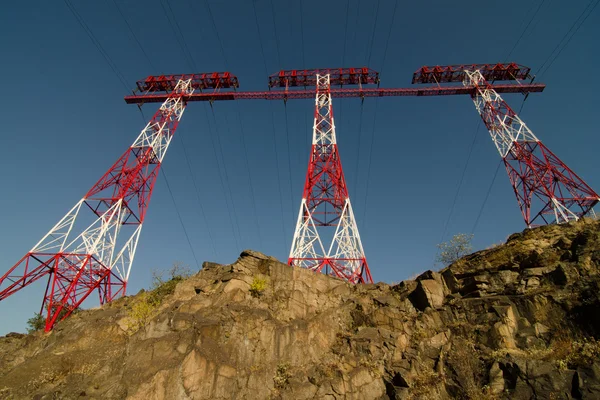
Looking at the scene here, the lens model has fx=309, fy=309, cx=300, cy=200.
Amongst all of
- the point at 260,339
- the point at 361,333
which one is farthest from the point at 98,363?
the point at 361,333

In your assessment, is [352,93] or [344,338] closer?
[344,338]

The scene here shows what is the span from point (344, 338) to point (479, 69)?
35744mm

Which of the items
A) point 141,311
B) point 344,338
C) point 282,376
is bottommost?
point 282,376

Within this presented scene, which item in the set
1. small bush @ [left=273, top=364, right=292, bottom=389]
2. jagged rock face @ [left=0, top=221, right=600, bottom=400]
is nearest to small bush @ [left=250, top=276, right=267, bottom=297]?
jagged rock face @ [left=0, top=221, right=600, bottom=400]

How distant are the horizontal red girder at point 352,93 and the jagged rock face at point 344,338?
21.1 meters

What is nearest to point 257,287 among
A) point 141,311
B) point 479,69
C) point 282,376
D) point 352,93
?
point 282,376

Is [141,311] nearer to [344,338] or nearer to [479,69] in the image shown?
[344,338]

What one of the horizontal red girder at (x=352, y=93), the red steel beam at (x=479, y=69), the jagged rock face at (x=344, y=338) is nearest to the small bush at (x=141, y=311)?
the jagged rock face at (x=344, y=338)

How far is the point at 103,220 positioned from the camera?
24828 millimetres

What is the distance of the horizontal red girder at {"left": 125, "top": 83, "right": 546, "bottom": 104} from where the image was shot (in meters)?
31.8

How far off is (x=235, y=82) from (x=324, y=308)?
30.0 m

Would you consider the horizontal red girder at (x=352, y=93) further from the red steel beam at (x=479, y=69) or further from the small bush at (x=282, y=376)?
the small bush at (x=282, y=376)

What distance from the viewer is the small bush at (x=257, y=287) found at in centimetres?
1435

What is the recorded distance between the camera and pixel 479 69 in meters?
35.4
